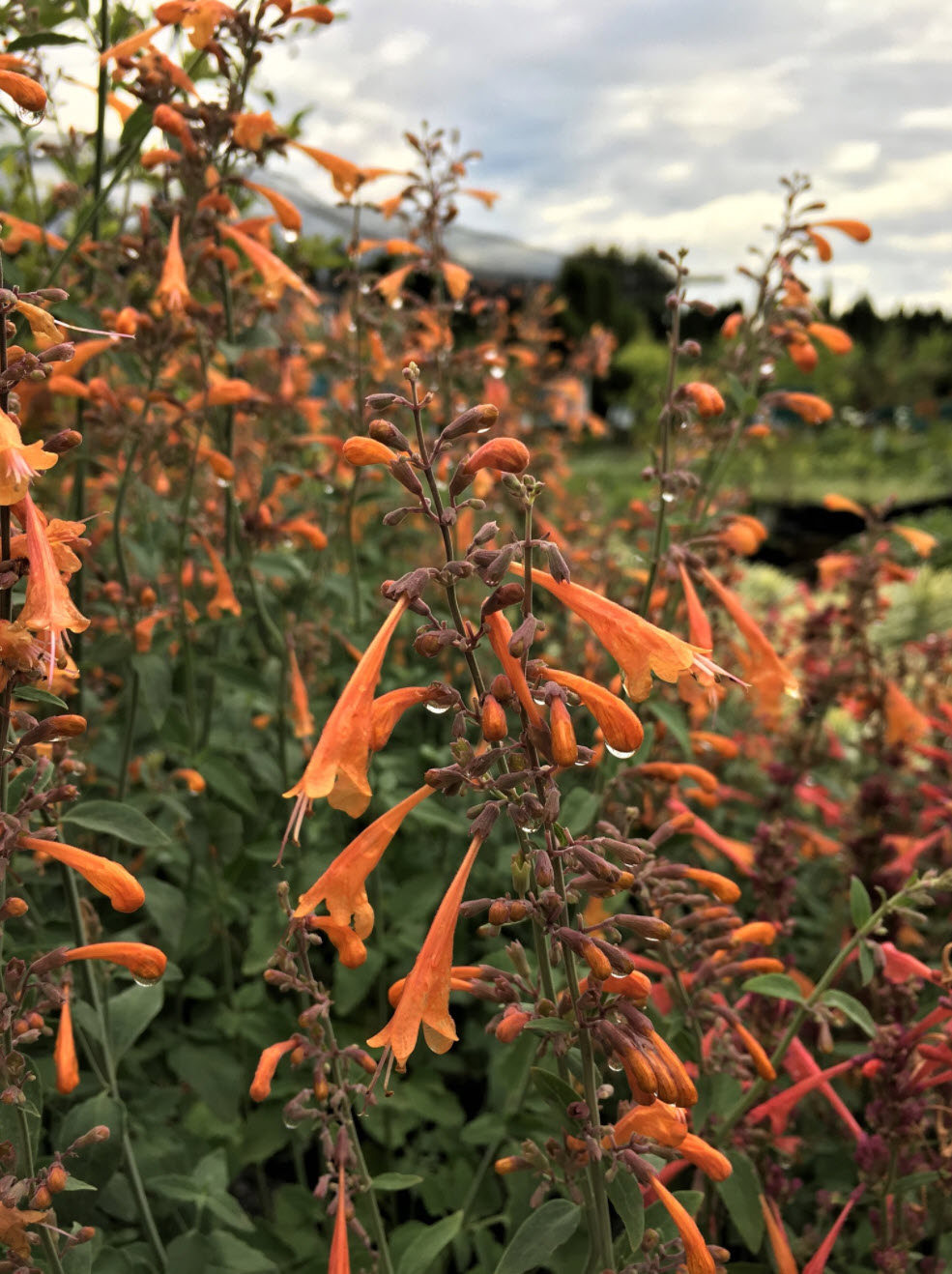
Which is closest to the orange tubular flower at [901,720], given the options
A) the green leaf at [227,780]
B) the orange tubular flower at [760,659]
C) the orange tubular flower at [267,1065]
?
the orange tubular flower at [760,659]

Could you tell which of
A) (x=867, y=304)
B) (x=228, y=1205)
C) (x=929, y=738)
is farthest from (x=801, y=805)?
(x=867, y=304)

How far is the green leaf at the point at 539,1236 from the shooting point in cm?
164

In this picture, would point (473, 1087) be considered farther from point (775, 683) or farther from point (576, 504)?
point (576, 504)

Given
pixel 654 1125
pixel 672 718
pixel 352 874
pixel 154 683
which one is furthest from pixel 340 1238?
pixel 154 683

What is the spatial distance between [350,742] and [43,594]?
20.8 inches

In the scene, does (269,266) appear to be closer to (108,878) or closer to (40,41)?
(40,41)

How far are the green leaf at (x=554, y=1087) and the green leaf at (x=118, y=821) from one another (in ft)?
2.88

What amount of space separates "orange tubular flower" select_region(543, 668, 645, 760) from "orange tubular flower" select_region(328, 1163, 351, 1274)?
101cm

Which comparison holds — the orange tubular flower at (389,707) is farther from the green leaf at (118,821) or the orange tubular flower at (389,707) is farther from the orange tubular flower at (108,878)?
the green leaf at (118,821)

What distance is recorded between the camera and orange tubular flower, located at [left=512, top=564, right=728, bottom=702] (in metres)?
1.52

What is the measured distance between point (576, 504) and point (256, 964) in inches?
212

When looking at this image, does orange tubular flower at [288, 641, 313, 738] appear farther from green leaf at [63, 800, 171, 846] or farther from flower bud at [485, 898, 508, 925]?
flower bud at [485, 898, 508, 925]

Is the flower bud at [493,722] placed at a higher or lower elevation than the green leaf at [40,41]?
lower

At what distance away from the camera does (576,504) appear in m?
7.83
